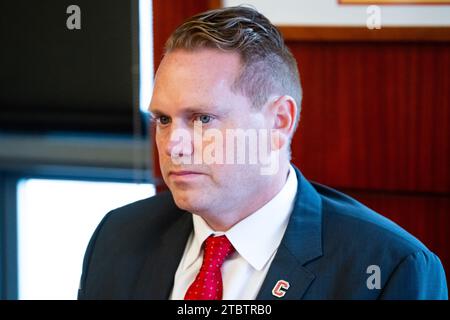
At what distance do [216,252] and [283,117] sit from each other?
0.80 ft

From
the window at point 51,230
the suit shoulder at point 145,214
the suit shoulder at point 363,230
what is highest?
the suit shoulder at point 363,230

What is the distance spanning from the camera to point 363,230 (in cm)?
142

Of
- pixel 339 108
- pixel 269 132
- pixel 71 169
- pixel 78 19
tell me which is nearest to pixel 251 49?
pixel 269 132

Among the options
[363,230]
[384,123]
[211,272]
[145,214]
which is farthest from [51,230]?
[363,230]

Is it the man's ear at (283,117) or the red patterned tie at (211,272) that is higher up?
the man's ear at (283,117)

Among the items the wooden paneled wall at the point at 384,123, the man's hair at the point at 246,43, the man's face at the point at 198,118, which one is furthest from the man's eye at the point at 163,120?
the wooden paneled wall at the point at 384,123

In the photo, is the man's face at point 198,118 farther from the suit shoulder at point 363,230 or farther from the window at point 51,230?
the window at point 51,230

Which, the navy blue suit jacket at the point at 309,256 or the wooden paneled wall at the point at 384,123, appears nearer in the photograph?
the navy blue suit jacket at the point at 309,256

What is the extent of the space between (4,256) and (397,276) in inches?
59.9

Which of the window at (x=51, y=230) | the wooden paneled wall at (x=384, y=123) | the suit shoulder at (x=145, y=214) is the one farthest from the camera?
the window at (x=51, y=230)

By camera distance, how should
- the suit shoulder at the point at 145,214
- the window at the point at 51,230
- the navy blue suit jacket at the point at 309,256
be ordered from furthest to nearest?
the window at the point at 51,230 < the suit shoulder at the point at 145,214 < the navy blue suit jacket at the point at 309,256

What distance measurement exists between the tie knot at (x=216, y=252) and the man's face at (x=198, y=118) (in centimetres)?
6

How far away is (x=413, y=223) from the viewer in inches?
73.8

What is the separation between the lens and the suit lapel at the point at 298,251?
1.39 m
